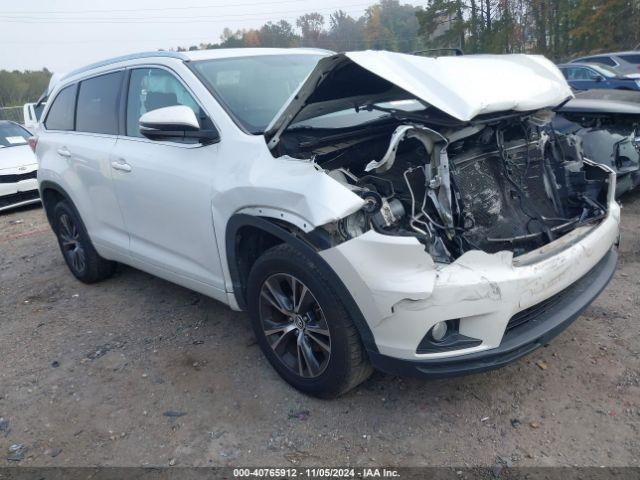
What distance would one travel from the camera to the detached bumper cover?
8.03 ft

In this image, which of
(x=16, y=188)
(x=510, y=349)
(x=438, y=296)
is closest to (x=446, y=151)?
(x=438, y=296)

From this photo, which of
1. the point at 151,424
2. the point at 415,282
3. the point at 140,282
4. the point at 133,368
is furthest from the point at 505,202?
the point at 140,282

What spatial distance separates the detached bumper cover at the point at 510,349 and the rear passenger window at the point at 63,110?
3715 millimetres

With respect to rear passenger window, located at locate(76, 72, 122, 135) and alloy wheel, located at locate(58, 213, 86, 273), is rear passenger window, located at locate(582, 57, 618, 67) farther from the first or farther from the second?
alloy wheel, located at locate(58, 213, 86, 273)

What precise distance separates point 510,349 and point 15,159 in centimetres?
931

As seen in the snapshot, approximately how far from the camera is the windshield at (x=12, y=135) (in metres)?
9.92

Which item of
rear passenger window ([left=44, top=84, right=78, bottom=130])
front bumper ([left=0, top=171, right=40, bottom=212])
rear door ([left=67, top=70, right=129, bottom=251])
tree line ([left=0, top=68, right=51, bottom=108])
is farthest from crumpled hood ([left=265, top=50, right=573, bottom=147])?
tree line ([left=0, top=68, right=51, bottom=108])

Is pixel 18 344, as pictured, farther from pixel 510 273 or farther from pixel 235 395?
pixel 510 273

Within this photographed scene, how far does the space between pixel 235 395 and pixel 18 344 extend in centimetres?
209

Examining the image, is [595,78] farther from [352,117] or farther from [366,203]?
[366,203]

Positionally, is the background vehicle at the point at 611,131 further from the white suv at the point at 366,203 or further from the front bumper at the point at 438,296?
the front bumper at the point at 438,296

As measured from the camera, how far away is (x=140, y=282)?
16.6 ft

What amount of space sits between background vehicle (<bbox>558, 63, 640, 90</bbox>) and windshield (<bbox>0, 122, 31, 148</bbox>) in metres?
13.1

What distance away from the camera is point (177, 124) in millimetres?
3055
